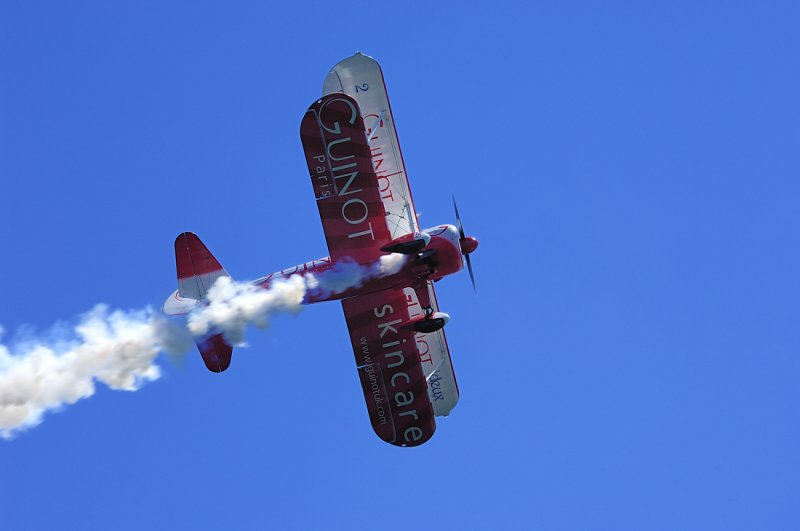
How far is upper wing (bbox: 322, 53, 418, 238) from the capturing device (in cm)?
2572

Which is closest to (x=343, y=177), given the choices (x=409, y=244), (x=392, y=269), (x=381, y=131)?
(x=409, y=244)

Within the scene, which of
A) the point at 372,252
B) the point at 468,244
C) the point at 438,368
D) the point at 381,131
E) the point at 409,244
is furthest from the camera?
the point at 438,368

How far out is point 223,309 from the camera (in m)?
24.0

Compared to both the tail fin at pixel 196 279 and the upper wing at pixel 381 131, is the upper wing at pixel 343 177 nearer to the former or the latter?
the upper wing at pixel 381 131

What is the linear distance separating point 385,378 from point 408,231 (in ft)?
11.6

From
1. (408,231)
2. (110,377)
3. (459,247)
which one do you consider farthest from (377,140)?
(110,377)

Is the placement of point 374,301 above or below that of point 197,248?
below

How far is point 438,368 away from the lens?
28078 mm

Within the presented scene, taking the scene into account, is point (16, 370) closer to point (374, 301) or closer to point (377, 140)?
point (374, 301)

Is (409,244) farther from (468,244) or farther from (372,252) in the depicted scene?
(468,244)

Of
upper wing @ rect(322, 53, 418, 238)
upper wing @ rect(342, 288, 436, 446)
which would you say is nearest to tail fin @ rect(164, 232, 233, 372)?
upper wing @ rect(342, 288, 436, 446)

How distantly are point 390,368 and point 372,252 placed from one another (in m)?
3.19

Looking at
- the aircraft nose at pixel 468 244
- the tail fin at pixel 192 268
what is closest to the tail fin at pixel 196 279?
the tail fin at pixel 192 268

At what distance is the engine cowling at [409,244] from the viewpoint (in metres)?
23.0
